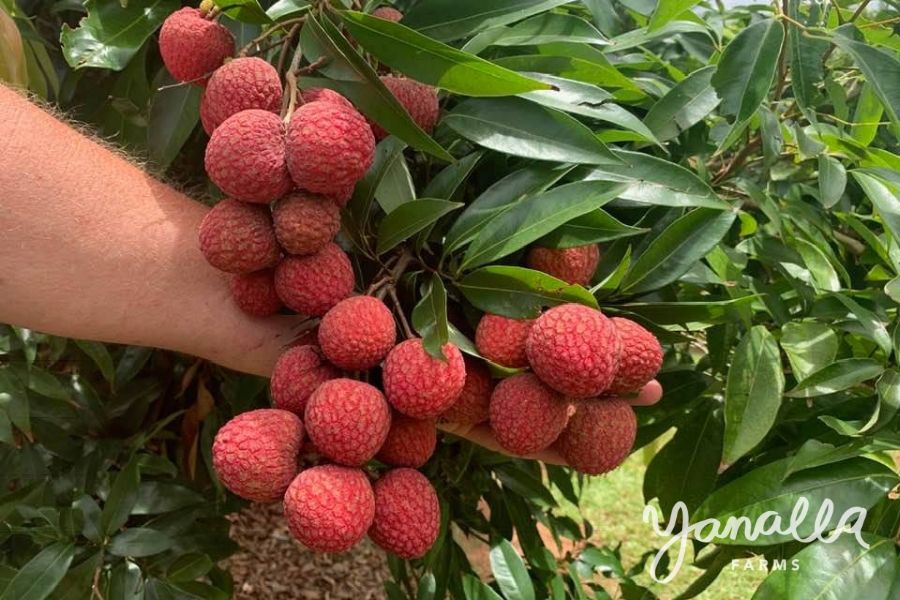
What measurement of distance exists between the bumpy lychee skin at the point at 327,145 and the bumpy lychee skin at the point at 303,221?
18 mm

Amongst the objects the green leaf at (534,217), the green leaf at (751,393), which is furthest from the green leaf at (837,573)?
the green leaf at (534,217)

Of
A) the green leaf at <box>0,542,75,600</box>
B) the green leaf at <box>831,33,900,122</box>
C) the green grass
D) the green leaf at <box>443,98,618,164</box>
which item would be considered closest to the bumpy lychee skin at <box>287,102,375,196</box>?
the green leaf at <box>443,98,618,164</box>

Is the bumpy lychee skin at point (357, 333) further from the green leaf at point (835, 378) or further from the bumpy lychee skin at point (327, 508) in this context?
the green leaf at point (835, 378)

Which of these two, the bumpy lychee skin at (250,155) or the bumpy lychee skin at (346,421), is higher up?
the bumpy lychee skin at (250,155)

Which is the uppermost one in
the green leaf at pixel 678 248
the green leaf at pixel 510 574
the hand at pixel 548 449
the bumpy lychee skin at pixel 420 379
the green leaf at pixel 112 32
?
the green leaf at pixel 112 32

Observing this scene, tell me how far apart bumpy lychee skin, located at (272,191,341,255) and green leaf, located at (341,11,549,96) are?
13cm

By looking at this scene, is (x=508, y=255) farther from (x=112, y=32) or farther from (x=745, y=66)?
(x=112, y=32)

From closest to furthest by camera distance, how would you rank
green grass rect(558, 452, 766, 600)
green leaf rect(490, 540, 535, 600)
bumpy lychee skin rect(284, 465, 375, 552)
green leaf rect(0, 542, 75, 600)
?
bumpy lychee skin rect(284, 465, 375, 552), green leaf rect(0, 542, 75, 600), green leaf rect(490, 540, 535, 600), green grass rect(558, 452, 766, 600)

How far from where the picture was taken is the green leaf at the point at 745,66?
0.72 metres

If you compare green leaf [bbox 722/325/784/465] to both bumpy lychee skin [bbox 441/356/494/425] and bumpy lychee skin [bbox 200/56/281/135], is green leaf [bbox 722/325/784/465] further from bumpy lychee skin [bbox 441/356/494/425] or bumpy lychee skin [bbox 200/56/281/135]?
bumpy lychee skin [bbox 200/56/281/135]

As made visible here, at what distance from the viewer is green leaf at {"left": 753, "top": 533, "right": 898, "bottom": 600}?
25.5 inches

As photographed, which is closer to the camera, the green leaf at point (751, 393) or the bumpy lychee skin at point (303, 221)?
the bumpy lychee skin at point (303, 221)

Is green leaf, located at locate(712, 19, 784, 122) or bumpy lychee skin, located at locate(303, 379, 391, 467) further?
green leaf, located at locate(712, 19, 784, 122)

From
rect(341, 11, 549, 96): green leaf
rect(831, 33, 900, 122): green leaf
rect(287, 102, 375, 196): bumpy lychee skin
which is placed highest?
rect(831, 33, 900, 122): green leaf
